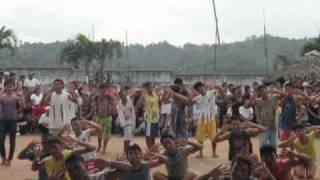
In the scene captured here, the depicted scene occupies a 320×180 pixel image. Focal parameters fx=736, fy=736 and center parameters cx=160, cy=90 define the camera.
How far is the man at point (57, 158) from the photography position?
8633 millimetres

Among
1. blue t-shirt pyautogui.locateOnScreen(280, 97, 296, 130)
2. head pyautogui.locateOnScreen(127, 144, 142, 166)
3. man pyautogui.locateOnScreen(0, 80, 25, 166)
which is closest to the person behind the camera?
head pyautogui.locateOnScreen(127, 144, 142, 166)

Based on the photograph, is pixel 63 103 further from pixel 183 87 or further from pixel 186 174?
pixel 186 174

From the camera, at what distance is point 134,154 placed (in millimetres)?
8469

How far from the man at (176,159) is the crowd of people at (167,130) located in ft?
0.05

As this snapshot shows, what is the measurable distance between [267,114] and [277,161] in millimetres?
5603

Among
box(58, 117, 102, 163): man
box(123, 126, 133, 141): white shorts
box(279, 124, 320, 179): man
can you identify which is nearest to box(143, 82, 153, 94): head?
box(123, 126, 133, 141): white shorts

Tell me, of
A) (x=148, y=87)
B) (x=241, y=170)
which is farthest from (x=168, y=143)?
(x=148, y=87)

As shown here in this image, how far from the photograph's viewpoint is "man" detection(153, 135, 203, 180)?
9.94 m

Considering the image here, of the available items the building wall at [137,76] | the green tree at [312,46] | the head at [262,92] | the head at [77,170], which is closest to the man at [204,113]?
the head at [262,92]

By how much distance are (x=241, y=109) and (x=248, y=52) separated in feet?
144

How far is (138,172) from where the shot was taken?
8586 millimetres

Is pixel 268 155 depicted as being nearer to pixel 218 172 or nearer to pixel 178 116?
pixel 218 172

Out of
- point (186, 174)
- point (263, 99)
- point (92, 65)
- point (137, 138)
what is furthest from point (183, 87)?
point (92, 65)

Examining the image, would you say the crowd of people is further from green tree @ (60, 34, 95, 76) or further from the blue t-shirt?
green tree @ (60, 34, 95, 76)
